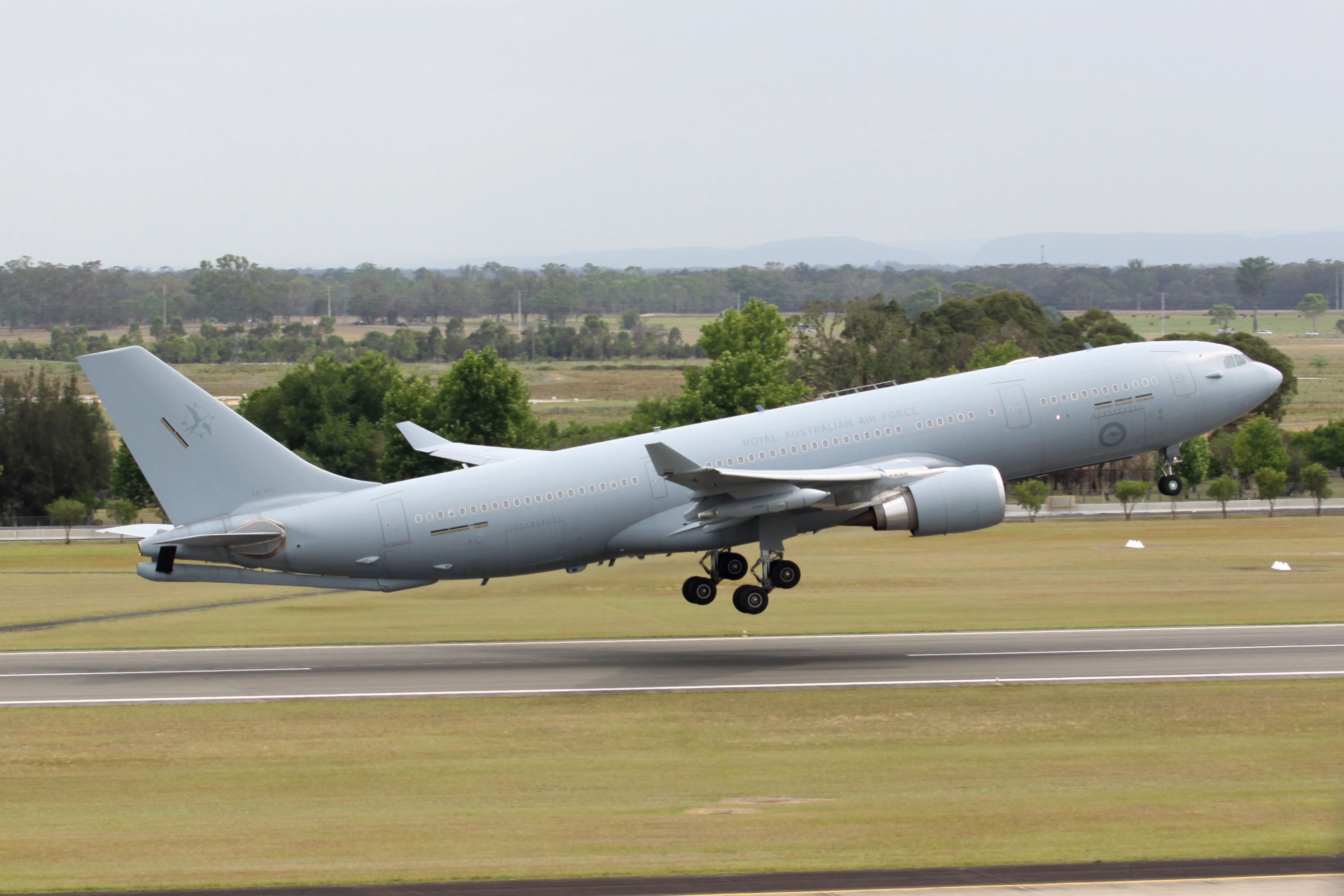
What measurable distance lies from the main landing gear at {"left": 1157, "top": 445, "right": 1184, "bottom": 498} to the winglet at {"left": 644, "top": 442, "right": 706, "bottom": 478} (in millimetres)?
15629

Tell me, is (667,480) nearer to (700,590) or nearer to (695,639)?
(700,590)

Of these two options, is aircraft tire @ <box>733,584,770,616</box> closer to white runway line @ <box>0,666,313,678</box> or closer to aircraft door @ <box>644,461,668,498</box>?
aircraft door @ <box>644,461,668,498</box>

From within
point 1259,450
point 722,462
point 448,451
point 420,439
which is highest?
point 420,439

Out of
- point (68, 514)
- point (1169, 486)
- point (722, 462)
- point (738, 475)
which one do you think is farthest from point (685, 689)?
point (68, 514)

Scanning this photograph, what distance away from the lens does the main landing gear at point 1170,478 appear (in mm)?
44312

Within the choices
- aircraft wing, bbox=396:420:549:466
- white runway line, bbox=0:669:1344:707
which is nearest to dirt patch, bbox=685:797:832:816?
white runway line, bbox=0:669:1344:707

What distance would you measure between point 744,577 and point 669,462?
7.67 metres

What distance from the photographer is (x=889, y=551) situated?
7606 centimetres

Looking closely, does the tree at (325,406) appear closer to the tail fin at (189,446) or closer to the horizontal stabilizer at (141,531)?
the horizontal stabilizer at (141,531)

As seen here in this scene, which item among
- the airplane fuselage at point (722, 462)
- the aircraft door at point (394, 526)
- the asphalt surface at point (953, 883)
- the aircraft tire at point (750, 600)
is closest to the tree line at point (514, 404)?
the aircraft tire at point (750, 600)

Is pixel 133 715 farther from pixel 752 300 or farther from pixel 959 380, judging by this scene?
pixel 752 300

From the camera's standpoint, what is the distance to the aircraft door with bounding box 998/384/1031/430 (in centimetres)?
4209

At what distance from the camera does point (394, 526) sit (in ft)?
134

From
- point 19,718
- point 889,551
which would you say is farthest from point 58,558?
point 19,718
